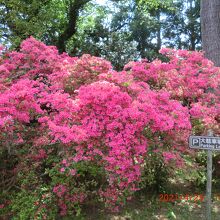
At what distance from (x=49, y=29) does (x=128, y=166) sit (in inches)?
448

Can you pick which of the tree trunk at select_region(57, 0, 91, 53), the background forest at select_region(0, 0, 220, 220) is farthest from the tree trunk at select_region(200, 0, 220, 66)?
the tree trunk at select_region(57, 0, 91, 53)

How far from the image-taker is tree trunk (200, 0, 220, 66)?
7.33 metres

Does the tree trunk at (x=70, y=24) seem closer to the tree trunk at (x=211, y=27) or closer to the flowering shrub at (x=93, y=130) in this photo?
the tree trunk at (x=211, y=27)

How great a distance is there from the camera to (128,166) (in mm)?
3395

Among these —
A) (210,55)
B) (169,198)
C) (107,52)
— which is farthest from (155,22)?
(169,198)

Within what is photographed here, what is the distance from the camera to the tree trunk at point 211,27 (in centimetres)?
733

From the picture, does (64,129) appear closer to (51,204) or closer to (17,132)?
(17,132)

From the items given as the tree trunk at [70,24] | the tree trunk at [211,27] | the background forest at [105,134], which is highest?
the tree trunk at [70,24]
